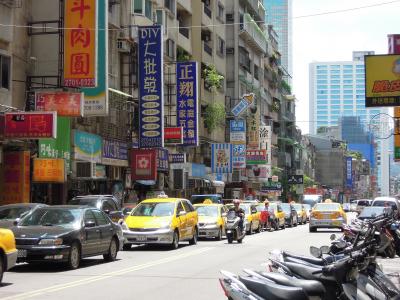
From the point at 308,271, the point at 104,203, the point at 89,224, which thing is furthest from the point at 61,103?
the point at 308,271

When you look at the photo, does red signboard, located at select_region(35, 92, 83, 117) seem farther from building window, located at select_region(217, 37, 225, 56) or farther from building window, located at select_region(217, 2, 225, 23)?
building window, located at select_region(217, 2, 225, 23)

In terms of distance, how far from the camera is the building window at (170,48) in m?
41.8

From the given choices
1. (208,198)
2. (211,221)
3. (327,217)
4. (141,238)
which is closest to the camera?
(141,238)

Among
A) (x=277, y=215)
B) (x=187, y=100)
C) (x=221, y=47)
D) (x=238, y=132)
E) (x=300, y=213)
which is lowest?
(x=300, y=213)

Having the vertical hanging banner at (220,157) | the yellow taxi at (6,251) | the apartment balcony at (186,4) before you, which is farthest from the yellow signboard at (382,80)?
the vertical hanging banner at (220,157)

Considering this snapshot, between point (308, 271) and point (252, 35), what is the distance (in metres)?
60.6

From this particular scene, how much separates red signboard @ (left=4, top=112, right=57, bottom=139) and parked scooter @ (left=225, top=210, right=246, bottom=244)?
22.8 feet

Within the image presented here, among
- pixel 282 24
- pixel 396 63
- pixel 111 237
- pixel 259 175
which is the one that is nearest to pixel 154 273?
pixel 111 237

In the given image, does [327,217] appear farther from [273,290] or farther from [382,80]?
[273,290]

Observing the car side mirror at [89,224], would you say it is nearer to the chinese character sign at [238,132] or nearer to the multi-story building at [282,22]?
the chinese character sign at [238,132]

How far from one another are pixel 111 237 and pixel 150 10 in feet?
78.1

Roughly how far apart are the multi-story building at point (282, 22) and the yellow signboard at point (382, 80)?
85018 mm

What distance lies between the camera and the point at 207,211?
2716 centimetres

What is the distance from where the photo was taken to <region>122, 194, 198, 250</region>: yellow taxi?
66.6 feet
